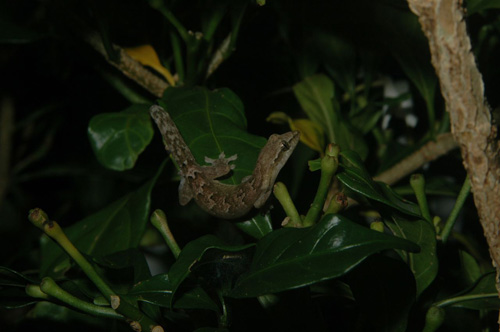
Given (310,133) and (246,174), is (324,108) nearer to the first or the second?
(310,133)

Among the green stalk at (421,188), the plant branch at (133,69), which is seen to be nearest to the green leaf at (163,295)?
the green stalk at (421,188)

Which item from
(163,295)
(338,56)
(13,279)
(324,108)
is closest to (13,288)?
(13,279)

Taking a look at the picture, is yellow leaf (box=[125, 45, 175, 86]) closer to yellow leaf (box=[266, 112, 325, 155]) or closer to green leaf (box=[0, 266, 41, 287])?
yellow leaf (box=[266, 112, 325, 155])

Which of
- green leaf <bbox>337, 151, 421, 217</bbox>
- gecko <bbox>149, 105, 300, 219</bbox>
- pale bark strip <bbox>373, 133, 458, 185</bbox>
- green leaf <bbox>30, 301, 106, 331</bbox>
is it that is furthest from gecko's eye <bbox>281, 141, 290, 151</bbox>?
green leaf <bbox>30, 301, 106, 331</bbox>

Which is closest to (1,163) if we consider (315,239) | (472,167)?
(315,239)

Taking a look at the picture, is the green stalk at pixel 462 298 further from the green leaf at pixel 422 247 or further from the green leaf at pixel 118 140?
the green leaf at pixel 118 140

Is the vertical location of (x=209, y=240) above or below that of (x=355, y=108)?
above

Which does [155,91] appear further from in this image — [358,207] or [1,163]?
[1,163]
